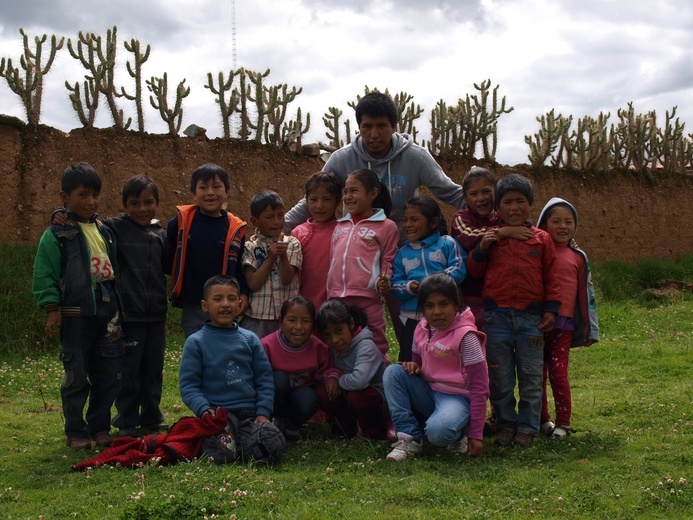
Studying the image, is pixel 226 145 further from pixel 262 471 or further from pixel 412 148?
pixel 262 471

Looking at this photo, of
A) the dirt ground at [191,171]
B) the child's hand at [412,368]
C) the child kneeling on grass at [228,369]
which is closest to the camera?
the child kneeling on grass at [228,369]

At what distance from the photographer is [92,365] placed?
4.74 m

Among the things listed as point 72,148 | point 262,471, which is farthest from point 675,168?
point 262,471

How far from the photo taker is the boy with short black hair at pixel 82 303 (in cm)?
455

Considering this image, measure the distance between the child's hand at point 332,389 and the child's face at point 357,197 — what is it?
113 centimetres

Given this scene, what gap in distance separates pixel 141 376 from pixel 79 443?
2.24 ft

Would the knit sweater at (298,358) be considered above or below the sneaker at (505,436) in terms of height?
above

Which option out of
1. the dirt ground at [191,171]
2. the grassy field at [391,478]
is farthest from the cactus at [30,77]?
the grassy field at [391,478]

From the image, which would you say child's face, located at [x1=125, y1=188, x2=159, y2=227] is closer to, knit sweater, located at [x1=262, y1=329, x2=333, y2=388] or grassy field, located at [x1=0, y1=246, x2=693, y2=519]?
knit sweater, located at [x1=262, y1=329, x2=333, y2=388]

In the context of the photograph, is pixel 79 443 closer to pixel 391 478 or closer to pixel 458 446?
pixel 391 478

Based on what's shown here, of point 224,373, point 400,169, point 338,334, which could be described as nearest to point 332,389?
point 338,334

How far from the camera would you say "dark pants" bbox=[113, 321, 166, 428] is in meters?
5.02

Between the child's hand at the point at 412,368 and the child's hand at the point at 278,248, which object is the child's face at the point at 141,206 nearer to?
the child's hand at the point at 278,248

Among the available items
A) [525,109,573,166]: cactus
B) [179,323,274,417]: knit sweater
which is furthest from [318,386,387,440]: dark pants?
[525,109,573,166]: cactus
